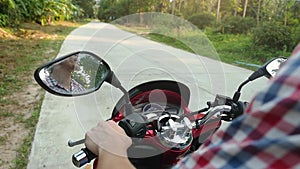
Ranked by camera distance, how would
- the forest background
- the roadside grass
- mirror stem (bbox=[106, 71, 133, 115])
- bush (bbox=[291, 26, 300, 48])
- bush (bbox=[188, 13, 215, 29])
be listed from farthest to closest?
1. bush (bbox=[188, 13, 215, 29])
2. bush (bbox=[291, 26, 300, 48])
3. the forest background
4. the roadside grass
5. mirror stem (bbox=[106, 71, 133, 115])

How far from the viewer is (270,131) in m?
0.32

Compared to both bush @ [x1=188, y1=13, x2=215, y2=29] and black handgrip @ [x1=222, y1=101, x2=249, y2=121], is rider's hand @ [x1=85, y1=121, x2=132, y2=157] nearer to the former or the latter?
black handgrip @ [x1=222, y1=101, x2=249, y2=121]

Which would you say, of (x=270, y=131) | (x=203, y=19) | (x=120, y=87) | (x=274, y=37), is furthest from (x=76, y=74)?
(x=203, y=19)

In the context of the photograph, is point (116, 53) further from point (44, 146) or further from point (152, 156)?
point (44, 146)

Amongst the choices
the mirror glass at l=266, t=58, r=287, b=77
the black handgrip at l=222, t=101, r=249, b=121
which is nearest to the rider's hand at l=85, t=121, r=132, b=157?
the black handgrip at l=222, t=101, r=249, b=121

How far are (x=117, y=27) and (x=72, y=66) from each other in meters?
0.21

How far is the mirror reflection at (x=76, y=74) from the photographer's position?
82 centimetres

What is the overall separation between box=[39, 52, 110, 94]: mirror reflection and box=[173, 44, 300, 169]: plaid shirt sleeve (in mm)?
559

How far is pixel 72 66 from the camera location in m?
0.83

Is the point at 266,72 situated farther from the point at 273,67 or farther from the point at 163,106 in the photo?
the point at 163,106

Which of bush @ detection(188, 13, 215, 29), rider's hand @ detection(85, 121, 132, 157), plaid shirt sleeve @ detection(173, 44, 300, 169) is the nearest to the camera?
plaid shirt sleeve @ detection(173, 44, 300, 169)

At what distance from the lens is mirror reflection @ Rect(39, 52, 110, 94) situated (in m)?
0.82

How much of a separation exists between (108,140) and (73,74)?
0.29m

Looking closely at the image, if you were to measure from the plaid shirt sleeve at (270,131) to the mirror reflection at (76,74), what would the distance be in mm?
559
